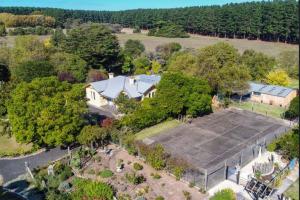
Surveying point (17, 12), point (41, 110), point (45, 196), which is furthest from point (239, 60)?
point (17, 12)

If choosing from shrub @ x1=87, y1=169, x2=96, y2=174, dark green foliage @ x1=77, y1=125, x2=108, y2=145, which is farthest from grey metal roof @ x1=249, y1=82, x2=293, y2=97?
shrub @ x1=87, y1=169, x2=96, y2=174

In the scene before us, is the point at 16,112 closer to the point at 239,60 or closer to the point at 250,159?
the point at 250,159

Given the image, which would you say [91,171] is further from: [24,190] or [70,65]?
[70,65]

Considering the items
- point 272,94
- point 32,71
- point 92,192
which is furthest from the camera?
point 32,71

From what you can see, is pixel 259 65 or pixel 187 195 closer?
pixel 187 195

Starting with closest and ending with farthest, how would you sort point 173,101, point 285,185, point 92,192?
point 92,192 → point 285,185 → point 173,101

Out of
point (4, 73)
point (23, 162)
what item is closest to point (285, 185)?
point (23, 162)
